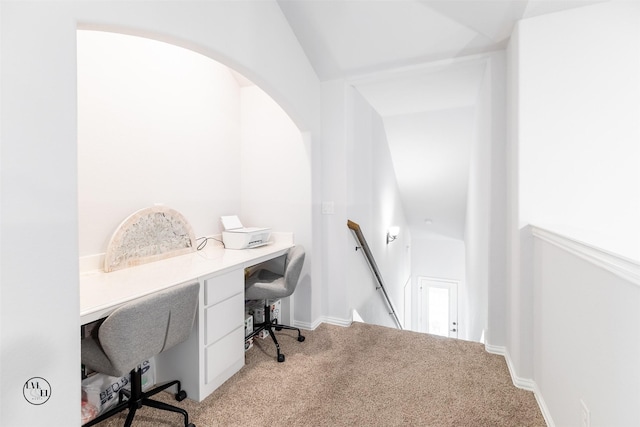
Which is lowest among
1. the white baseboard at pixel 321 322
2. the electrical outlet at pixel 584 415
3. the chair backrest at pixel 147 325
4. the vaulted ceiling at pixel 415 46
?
the white baseboard at pixel 321 322

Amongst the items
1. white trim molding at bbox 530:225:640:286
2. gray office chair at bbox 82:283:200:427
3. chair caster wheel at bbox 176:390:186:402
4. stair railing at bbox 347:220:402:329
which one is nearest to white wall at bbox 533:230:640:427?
white trim molding at bbox 530:225:640:286

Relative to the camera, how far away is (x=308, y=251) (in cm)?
276

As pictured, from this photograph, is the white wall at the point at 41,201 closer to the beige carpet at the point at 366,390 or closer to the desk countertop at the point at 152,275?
the desk countertop at the point at 152,275

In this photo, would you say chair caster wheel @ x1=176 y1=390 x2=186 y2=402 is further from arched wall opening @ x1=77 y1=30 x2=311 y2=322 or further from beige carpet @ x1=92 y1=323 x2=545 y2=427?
arched wall opening @ x1=77 y1=30 x2=311 y2=322

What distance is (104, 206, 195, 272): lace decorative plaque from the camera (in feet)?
6.32

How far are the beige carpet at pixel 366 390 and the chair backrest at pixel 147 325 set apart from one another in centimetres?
50

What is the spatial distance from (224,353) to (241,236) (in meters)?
0.92

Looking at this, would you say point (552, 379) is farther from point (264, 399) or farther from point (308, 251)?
point (308, 251)

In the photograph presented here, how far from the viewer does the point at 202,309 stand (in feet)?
5.79

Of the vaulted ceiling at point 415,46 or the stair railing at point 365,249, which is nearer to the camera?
the vaulted ceiling at point 415,46

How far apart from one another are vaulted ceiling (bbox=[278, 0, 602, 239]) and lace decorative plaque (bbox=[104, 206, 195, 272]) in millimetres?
1765

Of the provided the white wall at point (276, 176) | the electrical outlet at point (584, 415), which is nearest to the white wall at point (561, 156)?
the electrical outlet at point (584, 415)

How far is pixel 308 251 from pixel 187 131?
1.42 meters

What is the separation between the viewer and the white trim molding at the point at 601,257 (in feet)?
2.95
